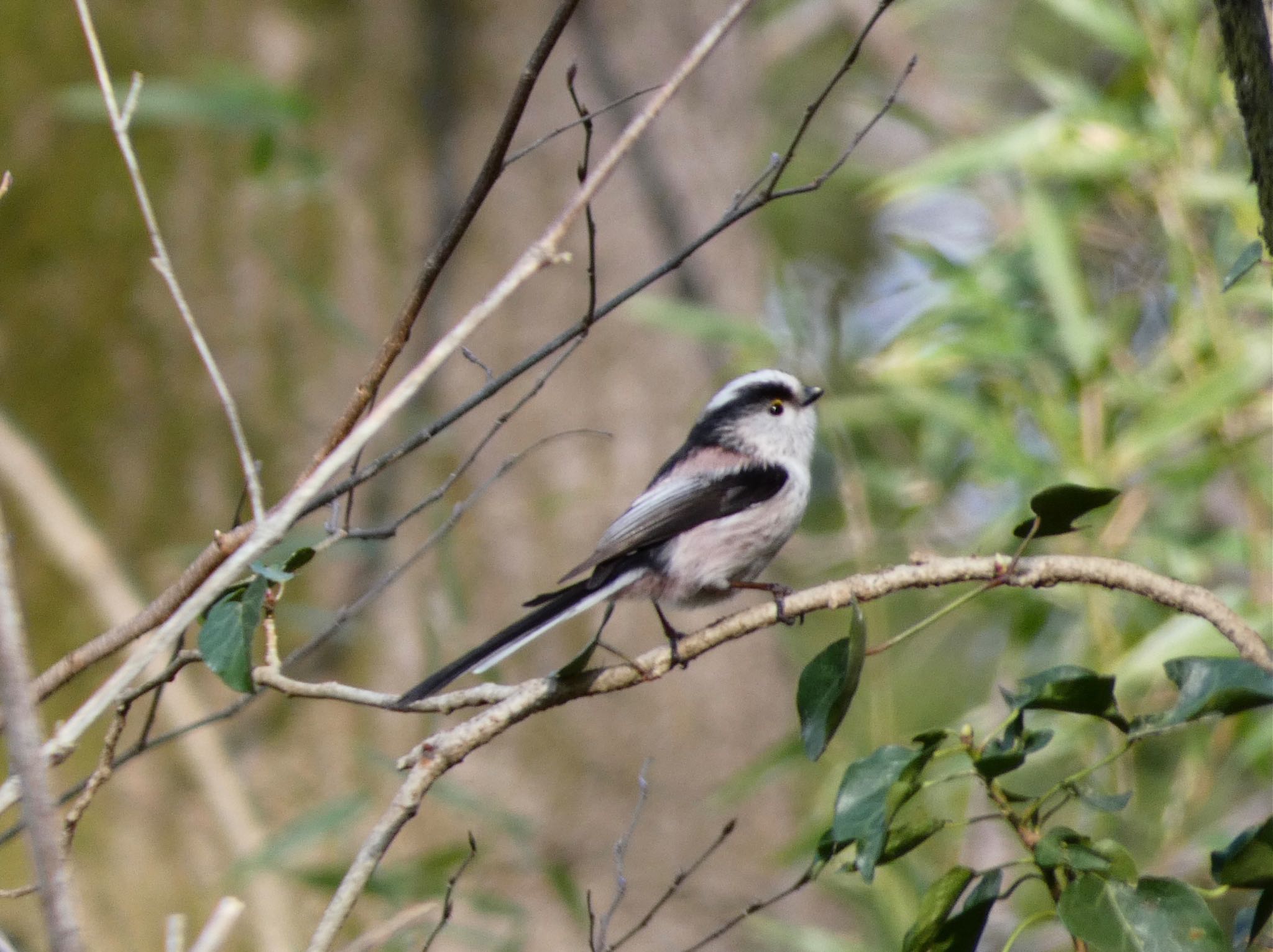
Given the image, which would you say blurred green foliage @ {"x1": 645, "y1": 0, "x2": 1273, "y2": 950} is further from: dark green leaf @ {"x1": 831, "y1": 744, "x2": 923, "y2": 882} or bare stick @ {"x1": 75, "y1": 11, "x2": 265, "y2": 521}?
bare stick @ {"x1": 75, "y1": 11, "x2": 265, "y2": 521}

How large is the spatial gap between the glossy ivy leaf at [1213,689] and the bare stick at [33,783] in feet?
3.20

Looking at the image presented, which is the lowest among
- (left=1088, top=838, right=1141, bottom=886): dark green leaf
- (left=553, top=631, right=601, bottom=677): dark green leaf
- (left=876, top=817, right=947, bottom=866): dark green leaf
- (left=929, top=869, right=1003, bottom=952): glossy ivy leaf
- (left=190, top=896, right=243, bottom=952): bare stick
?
(left=929, top=869, right=1003, bottom=952): glossy ivy leaf

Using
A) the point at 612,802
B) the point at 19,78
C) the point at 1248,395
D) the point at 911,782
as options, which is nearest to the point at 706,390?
the point at 612,802

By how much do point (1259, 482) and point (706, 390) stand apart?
1663 millimetres

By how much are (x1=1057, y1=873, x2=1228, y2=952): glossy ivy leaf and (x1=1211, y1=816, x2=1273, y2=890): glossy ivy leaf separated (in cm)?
6

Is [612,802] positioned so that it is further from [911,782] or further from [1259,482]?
[911,782]

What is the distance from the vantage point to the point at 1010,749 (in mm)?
1274

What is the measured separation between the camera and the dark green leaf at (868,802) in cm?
121

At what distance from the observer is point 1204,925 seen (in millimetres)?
1161

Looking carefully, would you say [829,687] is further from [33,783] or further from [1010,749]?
[33,783]

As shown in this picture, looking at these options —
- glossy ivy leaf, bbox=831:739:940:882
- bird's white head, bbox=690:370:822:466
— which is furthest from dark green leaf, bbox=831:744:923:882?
bird's white head, bbox=690:370:822:466

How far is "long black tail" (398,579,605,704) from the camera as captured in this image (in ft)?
5.37

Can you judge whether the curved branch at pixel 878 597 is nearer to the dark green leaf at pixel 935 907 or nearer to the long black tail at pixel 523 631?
the long black tail at pixel 523 631

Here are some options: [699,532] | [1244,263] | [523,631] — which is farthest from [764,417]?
[1244,263]
